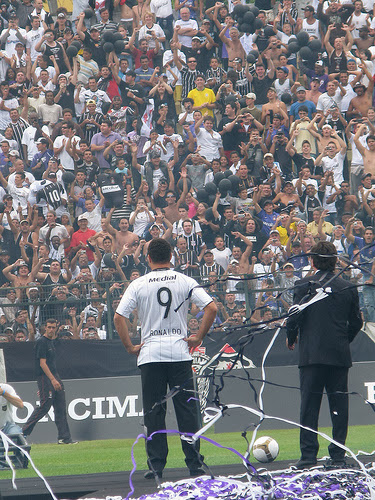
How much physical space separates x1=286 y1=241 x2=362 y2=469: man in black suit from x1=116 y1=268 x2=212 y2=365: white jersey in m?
0.84

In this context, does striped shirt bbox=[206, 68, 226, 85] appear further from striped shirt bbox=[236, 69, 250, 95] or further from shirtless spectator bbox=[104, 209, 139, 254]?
shirtless spectator bbox=[104, 209, 139, 254]

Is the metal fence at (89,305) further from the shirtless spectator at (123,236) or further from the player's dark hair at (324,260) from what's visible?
the player's dark hair at (324,260)

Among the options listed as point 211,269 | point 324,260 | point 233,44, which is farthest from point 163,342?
point 233,44

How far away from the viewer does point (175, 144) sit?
690 inches

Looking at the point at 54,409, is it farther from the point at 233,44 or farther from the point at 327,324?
the point at 233,44

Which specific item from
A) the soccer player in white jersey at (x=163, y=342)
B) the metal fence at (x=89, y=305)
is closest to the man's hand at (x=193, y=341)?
the soccer player in white jersey at (x=163, y=342)

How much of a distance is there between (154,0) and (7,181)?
5647 mm

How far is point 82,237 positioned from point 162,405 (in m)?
10.3

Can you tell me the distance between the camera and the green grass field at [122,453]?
367 inches

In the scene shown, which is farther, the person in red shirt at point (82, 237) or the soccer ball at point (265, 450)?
the person in red shirt at point (82, 237)

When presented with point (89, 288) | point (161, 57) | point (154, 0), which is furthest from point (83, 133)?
point (89, 288)

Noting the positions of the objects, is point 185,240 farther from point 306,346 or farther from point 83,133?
point 306,346

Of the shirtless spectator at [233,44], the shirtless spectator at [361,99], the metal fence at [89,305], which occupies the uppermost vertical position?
the shirtless spectator at [233,44]

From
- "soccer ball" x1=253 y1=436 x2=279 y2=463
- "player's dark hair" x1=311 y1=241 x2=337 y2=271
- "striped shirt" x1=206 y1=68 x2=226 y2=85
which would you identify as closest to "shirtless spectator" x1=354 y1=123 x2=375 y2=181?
"striped shirt" x1=206 y1=68 x2=226 y2=85
